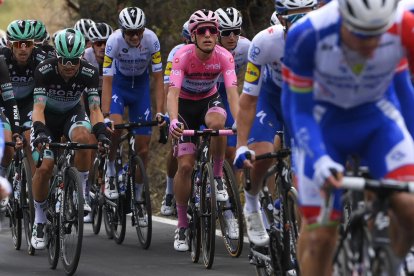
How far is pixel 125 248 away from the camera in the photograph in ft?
40.5

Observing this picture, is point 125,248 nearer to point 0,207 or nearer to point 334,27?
point 0,207

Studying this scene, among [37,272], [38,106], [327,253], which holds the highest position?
[38,106]

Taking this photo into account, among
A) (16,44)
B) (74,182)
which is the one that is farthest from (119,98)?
(74,182)

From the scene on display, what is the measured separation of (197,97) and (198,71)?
1.13ft

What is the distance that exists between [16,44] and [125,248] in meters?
2.75

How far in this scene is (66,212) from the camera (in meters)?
10.9

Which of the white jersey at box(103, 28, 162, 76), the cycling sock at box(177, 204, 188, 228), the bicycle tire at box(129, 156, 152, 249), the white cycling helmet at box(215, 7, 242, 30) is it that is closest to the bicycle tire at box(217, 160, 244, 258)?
A: the cycling sock at box(177, 204, 188, 228)

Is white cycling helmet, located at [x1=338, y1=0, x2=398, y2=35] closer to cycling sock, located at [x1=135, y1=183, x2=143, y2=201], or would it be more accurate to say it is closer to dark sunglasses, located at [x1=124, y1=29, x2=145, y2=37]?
cycling sock, located at [x1=135, y1=183, x2=143, y2=201]

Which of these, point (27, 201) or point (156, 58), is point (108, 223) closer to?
point (27, 201)

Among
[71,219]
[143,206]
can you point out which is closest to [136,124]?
[143,206]

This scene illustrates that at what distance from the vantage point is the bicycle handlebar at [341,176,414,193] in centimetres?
619

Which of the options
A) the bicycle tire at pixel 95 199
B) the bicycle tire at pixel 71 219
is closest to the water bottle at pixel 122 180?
the bicycle tire at pixel 95 199

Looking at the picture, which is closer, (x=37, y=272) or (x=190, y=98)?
(x=37, y=272)

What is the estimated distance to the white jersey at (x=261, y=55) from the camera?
8742mm
